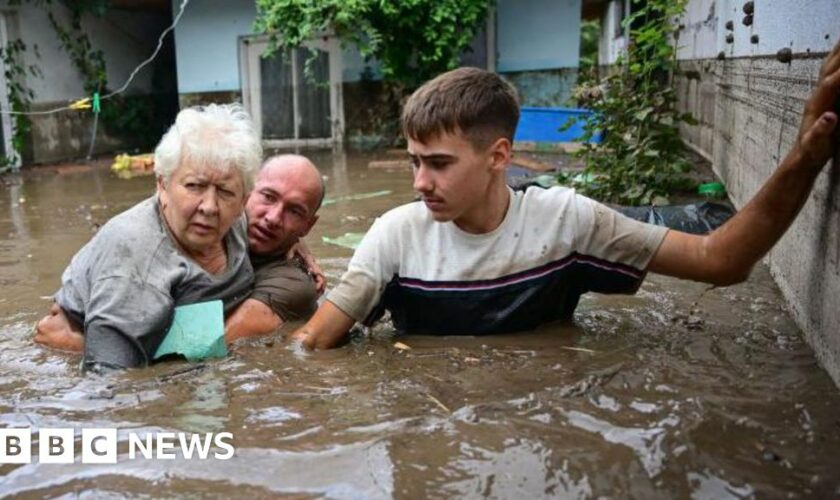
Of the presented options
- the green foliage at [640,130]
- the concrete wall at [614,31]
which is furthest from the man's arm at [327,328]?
the concrete wall at [614,31]

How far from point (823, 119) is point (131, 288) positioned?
7.87 feet

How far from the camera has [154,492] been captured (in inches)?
75.7

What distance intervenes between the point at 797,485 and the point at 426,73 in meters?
12.6

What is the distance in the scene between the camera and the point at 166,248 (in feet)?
10.2

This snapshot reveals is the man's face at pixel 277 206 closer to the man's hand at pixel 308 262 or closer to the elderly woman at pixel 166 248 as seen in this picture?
the man's hand at pixel 308 262

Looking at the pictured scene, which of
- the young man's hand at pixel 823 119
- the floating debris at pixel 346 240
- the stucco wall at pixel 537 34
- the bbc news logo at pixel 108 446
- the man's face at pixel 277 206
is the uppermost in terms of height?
the stucco wall at pixel 537 34

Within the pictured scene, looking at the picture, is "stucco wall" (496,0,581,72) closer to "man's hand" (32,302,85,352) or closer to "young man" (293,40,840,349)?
"young man" (293,40,840,349)

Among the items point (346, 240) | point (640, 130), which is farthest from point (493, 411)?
point (640, 130)

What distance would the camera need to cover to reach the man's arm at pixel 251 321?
3.29 metres

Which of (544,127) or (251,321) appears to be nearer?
(251,321)

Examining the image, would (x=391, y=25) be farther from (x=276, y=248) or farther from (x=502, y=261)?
(x=502, y=261)

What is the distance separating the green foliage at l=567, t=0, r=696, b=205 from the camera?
20.8 ft

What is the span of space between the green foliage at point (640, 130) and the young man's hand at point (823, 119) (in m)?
3.73

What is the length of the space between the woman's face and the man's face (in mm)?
371
